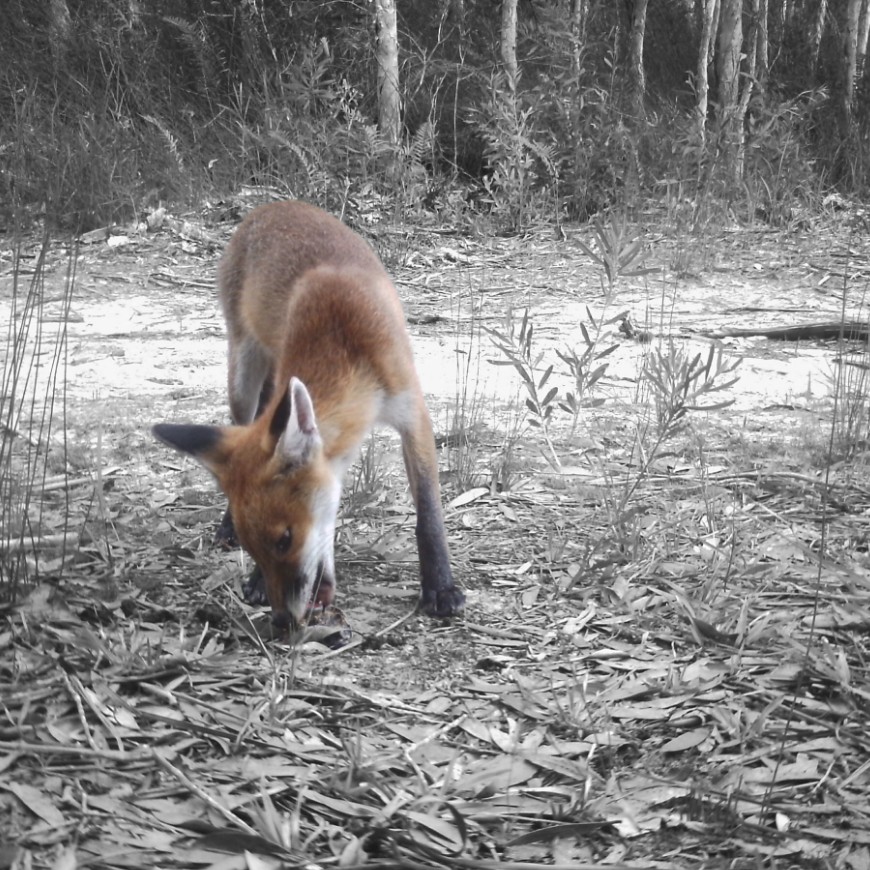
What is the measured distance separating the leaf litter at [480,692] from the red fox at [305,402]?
0.27 metres

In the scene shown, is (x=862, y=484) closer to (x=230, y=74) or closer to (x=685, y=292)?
(x=685, y=292)

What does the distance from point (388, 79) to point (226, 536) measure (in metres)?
8.62

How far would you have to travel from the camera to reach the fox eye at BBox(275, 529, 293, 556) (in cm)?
322

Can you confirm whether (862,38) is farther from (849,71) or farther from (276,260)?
(276,260)

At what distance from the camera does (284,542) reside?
323 cm

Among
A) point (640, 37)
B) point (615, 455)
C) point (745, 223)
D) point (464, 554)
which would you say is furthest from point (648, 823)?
point (640, 37)

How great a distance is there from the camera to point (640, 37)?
1684cm

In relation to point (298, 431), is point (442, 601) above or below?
below

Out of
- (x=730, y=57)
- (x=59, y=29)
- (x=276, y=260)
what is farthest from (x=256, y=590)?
(x=59, y=29)

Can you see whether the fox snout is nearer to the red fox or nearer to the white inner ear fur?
the red fox

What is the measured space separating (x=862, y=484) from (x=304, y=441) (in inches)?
102

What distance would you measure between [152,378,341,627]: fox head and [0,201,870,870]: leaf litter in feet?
0.83

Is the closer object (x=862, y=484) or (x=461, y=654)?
(x=461, y=654)

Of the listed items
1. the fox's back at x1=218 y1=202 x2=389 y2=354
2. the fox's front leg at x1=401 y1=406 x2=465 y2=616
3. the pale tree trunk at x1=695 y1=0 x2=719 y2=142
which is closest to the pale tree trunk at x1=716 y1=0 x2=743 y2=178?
the pale tree trunk at x1=695 y1=0 x2=719 y2=142
